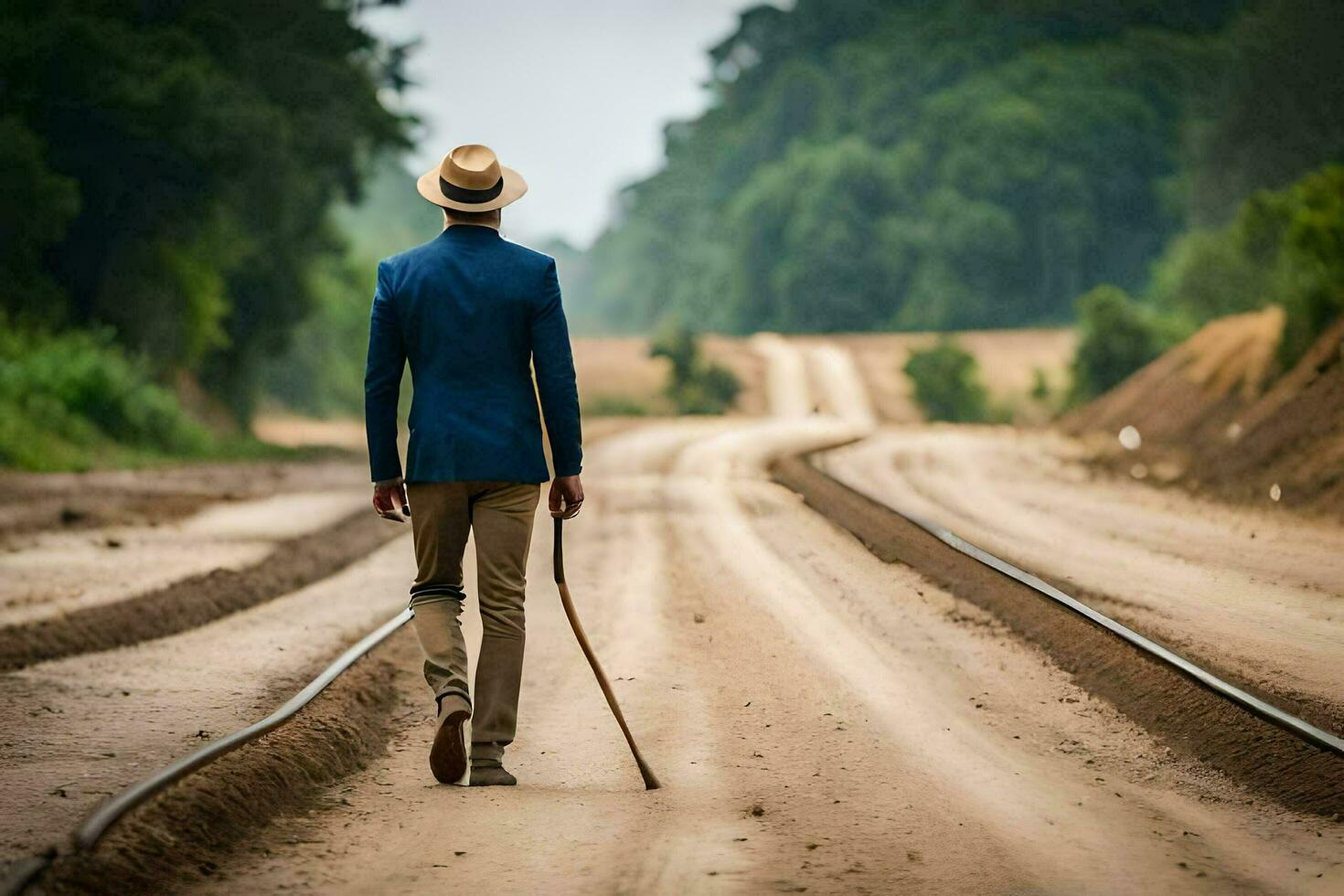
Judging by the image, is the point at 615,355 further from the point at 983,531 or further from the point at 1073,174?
the point at 983,531

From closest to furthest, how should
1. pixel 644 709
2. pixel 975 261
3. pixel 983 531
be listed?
pixel 644 709 < pixel 983 531 < pixel 975 261

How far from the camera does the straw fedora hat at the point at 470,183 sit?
548cm

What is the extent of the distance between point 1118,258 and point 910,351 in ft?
134

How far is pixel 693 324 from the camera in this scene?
10694cm

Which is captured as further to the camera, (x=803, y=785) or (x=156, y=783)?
(x=803, y=785)

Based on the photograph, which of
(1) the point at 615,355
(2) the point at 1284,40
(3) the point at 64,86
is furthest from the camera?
(2) the point at 1284,40

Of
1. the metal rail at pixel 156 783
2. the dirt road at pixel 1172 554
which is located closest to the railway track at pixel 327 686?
the metal rail at pixel 156 783

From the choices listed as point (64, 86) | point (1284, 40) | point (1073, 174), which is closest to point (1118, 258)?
point (1073, 174)

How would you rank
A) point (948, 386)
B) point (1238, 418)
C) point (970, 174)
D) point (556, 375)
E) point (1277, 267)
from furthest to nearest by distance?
1. point (970, 174)
2. point (948, 386)
3. point (1277, 267)
4. point (1238, 418)
5. point (556, 375)

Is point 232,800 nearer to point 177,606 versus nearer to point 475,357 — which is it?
point 475,357

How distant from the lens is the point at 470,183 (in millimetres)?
5492

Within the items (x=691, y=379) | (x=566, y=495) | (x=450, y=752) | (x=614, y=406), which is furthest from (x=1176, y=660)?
(x=691, y=379)

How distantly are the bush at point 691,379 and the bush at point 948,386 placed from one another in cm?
680

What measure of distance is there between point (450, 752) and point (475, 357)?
151 cm
